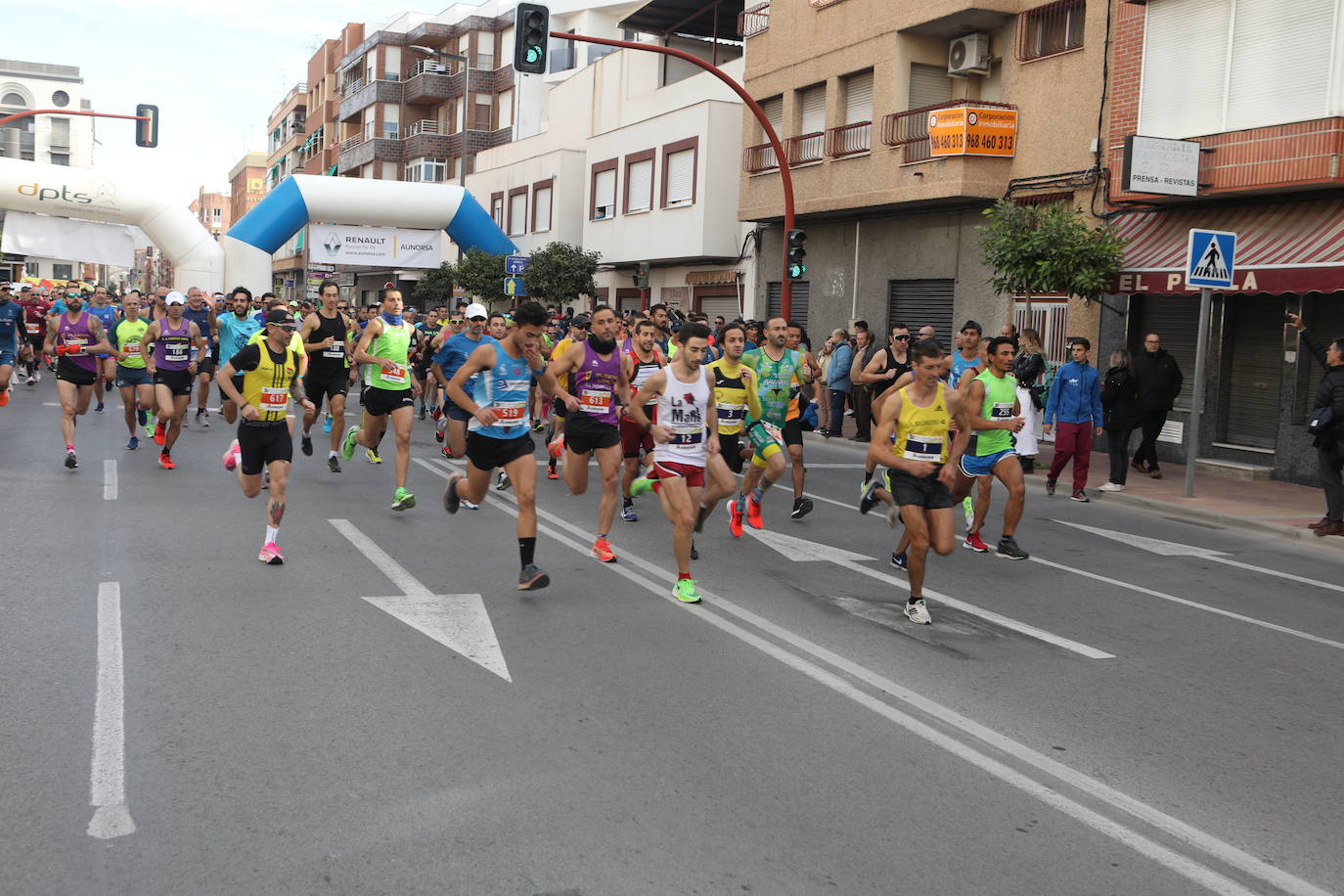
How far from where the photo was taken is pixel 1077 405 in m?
13.6

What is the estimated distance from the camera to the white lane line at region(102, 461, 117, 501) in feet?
37.8

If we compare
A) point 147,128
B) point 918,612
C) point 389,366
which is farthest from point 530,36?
point 147,128

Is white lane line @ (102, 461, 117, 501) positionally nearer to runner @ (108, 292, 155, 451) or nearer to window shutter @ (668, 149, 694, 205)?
runner @ (108, 292, 155, 451)

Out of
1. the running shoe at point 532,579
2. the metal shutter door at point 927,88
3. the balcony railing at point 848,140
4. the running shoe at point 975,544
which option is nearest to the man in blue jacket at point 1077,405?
the running shoe at point 975,544

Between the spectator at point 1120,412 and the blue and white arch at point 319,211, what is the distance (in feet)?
73.3

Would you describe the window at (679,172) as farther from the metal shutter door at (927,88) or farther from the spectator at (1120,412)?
the spectator at (1120,412)

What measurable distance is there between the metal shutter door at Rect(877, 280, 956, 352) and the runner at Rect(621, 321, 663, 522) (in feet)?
39.6

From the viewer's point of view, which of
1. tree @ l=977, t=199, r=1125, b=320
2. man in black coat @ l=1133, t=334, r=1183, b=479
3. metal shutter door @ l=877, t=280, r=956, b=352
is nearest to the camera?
man in black coat @ l=1133, t=334, r=1183, b=479

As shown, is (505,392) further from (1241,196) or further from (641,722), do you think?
(1241,196)

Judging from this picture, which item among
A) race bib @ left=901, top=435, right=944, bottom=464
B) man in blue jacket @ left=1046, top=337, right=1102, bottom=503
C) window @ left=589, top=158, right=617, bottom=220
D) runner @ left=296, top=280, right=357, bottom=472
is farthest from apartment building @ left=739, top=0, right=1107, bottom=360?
race bib @ left=901, top=435, right=944, bottom=464

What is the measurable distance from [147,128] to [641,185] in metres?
11.7

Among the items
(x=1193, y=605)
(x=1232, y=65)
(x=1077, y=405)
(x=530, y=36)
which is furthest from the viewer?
(x=530, y=36)

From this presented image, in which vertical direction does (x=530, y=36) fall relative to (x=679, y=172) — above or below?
above

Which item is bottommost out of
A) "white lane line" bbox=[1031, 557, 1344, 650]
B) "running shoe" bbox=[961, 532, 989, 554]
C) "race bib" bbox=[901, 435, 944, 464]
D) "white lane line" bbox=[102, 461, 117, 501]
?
"white lane line" bbox=[102, 461, 117, 501]
